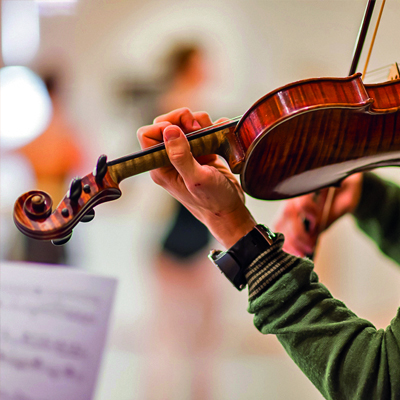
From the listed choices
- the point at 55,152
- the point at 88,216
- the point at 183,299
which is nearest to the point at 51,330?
the point at 88,216

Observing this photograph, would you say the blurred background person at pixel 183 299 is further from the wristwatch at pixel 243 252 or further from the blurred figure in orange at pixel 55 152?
the wristwatch at pixel 243 252

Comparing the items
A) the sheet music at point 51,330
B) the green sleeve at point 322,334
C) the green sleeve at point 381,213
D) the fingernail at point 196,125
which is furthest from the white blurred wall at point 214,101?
the green sleeve at point 322,334

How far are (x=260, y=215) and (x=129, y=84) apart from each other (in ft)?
3.37

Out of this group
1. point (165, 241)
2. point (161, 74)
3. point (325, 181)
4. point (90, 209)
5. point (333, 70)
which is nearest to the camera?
point (90, 209)

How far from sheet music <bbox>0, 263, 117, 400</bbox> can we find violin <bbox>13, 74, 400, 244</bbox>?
25 centimetres

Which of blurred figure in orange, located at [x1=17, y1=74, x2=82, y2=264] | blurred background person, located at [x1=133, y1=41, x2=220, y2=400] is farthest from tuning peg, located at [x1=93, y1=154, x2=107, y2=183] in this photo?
blurred figure in orange, located at [x1=17, y1=74, x2=82, y2=264]

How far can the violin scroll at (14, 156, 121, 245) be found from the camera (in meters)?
0.43

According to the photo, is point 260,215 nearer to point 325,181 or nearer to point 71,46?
point 325,181

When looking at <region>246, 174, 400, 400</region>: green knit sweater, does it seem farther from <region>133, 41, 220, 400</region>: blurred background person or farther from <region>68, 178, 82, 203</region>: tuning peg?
<region>133, 41, 220, 400</region>: blurred background person

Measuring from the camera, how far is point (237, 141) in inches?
20.7

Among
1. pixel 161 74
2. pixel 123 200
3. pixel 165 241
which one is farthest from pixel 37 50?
pixel 165 241

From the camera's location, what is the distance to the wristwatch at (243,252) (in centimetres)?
51

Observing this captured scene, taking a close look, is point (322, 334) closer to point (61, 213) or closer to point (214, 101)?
point (61, 213)

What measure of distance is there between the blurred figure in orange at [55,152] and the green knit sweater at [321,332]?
1.65 m
